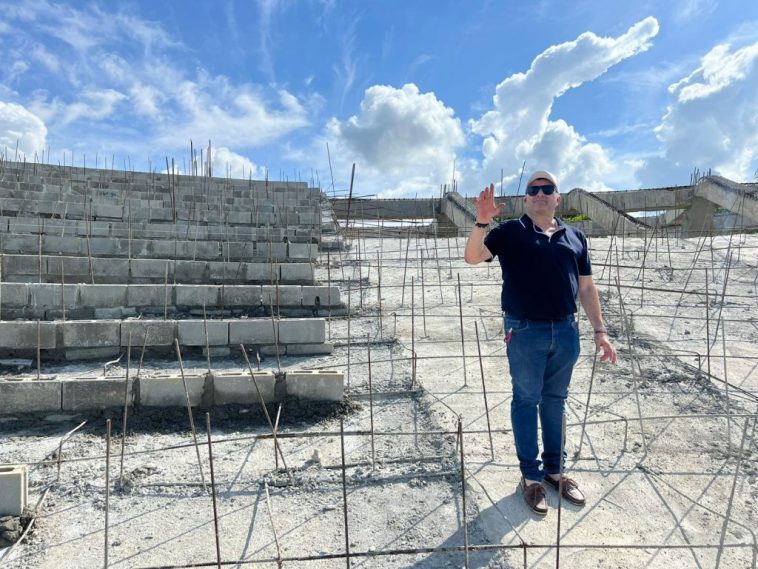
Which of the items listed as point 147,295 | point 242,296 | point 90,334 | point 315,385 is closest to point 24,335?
point 90,334

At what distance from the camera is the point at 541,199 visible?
2303mm

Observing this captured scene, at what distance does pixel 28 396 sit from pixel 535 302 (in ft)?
11.0

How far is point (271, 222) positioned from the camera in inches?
358

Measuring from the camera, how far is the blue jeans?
90.0 inches

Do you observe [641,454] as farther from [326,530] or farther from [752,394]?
[326,530]

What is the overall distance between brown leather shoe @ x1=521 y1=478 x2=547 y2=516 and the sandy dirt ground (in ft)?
0.16

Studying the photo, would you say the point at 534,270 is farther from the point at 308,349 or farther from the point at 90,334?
the point at 90,334

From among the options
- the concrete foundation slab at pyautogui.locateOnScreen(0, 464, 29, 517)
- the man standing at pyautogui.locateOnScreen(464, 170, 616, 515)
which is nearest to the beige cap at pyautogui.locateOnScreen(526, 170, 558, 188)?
the man standing at pyautogui.locateOnScreen(464, 170, 616, 515)

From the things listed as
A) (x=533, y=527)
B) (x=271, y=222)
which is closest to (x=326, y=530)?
(x=533, y=527)

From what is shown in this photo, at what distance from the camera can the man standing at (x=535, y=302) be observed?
7.39ft

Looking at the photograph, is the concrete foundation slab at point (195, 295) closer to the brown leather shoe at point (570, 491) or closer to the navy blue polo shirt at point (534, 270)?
the navy blue polo shirt at point (534, 270)

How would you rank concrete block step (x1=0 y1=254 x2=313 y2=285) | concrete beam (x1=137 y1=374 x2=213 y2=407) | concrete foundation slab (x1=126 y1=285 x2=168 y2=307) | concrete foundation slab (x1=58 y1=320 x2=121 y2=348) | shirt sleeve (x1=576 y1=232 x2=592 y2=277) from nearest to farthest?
shirt sleeve (x1=576 y1=232 x2=592 y2=277) → concrete beam (x1=137 y1=374 x2=213 y2=407) → concrete foundation slab (x1=58 y1=320 x2=121 y2=348) → concrete foundation slab (x1=126 y1=285 x2=168 y2=307) → concrete block step (x1=0 y1=254 x2=313 y2=285)

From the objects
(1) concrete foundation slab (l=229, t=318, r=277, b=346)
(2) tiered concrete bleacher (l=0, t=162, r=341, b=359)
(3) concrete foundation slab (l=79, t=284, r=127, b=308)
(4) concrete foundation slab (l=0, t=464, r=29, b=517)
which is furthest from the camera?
(3) concrete foundation slab (l=79, t=284, r=127, b=308)

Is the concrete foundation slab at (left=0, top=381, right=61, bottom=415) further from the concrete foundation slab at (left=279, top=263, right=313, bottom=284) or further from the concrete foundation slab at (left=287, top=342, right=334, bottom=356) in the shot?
the concrete foundation slab at (left=279, top=263, right=313, bottom=284)
